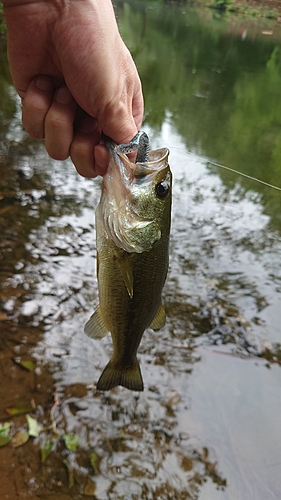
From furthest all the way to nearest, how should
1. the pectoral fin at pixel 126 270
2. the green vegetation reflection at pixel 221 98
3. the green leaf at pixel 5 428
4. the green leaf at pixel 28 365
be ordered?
the green vegetation reflection at pixel 221 98, the green leaf at pixel 28 365, the green leaf at pixel 5 428, the pectoral fin at pixel 126 270

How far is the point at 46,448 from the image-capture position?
2.46 m

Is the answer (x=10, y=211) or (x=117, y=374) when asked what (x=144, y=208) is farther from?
(x=10, y=211)

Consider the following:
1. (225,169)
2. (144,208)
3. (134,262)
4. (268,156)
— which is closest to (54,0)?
(144,208)

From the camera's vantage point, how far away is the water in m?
2.48

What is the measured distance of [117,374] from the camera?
203cm

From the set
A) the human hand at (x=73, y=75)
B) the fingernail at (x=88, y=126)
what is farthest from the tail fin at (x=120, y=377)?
the fingernail at (x=88, y=126)

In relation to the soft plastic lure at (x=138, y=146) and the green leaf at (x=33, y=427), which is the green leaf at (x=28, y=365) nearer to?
the green leaf at (x=33, y=427)

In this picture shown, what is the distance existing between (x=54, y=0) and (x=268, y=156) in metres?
6.40

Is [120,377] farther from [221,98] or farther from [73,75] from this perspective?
[221,98]

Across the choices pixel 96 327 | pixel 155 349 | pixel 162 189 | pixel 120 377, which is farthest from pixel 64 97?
pixel 155 349

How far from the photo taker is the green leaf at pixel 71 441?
8.20ft

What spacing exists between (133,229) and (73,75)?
0.67 m

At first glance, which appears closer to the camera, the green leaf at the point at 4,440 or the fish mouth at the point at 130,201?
the fish mouth at the point at 130,201

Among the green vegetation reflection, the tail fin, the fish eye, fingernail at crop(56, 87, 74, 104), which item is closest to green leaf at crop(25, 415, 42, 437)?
the tail fin
